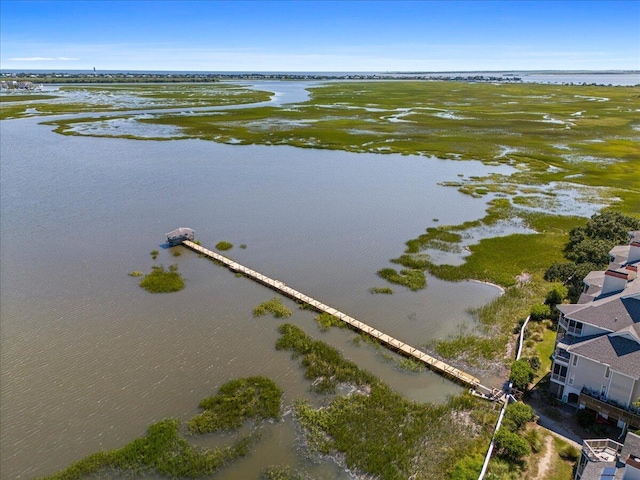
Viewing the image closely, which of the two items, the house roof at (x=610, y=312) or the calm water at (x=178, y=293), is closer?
the house roof at (x=610, y=312)

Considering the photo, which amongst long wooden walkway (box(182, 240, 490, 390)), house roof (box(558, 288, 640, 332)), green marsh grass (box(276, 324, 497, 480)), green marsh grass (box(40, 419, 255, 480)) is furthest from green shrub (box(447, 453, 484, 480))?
green marsh grass (box(40, 419, 255, 480))

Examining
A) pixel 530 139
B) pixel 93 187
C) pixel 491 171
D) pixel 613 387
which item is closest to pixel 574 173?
pixel 491 171

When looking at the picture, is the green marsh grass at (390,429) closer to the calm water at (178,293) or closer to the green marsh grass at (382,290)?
the calm water at (178,293)

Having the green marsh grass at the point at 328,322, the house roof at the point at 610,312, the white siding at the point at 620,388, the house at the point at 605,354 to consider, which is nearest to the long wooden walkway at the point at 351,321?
the green marsh grass at the point at 328,322

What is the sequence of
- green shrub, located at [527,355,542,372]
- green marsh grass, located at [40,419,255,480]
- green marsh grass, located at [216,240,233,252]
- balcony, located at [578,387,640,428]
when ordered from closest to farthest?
green marsh grass, located at [40,419,255,480] → balcony, located at [578,387,640,428] → green shrub, located at [527,355,542,372] → green marsh grass, located at [216,240,233,252]

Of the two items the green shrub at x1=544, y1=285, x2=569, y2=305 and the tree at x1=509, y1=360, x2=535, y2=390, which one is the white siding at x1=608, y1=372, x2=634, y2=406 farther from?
the green shrub at x1=544, y1=285, x2=569, y2=305

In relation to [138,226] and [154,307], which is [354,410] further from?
[138,226]

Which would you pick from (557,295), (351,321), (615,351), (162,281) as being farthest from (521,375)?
(162,281)
